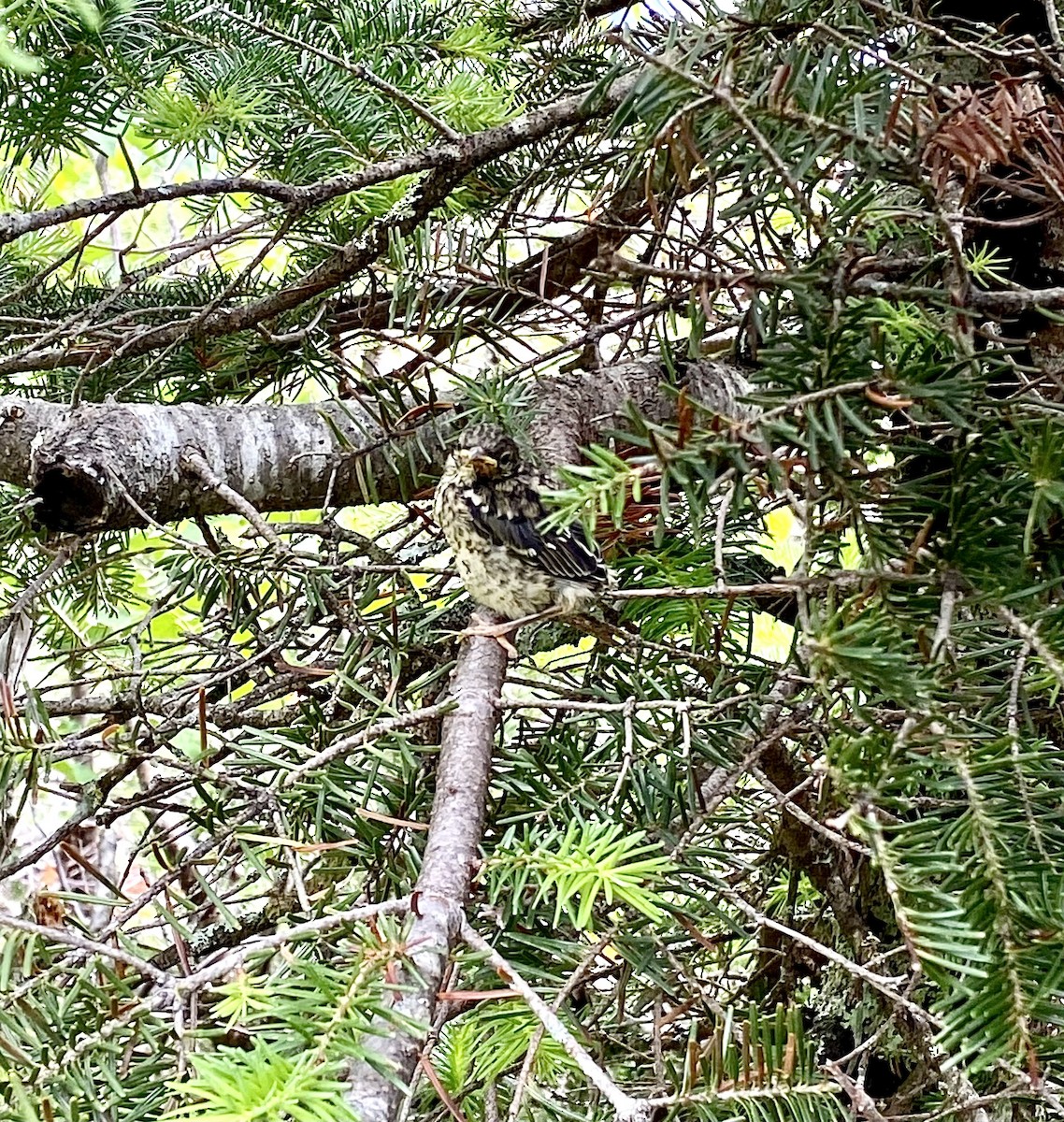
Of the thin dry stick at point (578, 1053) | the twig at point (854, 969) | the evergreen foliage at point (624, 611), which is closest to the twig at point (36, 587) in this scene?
the evergreen foliage at point (624, 611)

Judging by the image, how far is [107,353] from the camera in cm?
113

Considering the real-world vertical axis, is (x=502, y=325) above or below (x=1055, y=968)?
above

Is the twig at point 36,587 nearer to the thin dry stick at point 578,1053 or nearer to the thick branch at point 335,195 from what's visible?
the thick branch at point 335,195

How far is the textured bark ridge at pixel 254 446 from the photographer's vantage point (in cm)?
89

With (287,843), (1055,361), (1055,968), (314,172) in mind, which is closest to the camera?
(1055,968)

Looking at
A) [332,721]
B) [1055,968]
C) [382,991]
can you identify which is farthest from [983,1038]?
[332,721]

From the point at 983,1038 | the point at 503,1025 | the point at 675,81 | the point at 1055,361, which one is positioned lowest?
the point at 503,1025

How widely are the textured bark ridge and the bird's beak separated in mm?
41

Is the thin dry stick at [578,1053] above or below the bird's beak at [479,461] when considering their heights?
below

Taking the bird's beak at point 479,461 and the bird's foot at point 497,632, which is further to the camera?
the bird's beak at point 479,461

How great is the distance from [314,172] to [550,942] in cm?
72

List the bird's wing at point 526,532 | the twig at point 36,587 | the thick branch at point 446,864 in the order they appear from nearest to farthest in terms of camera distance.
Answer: the thick branch at point 446,864, the twig at point 36,587, the bird's wing at point 526,532

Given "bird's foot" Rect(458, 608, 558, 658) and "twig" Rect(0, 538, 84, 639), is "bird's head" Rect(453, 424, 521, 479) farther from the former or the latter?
"twig" Rect(0, 538, 84, 639)

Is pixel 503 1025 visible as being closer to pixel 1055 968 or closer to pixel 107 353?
pixel 1055 968
